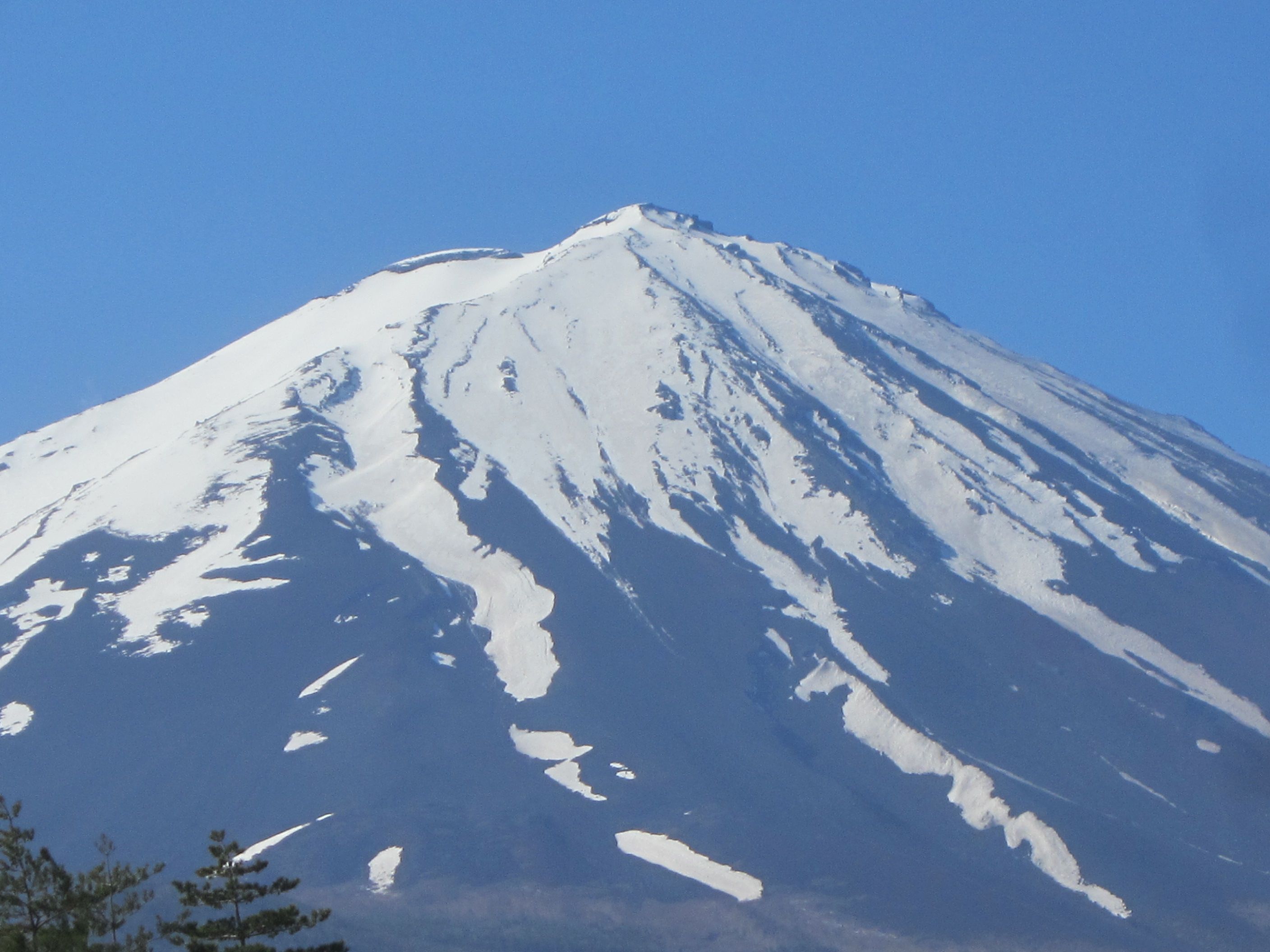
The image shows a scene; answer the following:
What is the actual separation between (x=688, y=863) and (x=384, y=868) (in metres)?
17.8

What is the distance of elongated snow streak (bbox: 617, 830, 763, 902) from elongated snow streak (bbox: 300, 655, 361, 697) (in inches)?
1059

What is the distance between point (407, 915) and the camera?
93.2 m

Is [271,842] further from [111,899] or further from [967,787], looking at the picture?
[111,899]

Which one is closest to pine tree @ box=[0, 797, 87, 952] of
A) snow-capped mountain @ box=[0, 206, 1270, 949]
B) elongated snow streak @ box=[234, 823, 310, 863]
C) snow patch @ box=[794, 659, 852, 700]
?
snow-capped mountain @ box=[0, 206, 1270, 949]

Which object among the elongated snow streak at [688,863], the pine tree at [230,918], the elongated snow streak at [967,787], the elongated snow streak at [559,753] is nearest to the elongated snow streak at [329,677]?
the elongated snow streak at [559,753]

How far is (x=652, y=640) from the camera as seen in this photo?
423 ft

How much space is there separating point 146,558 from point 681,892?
5559cm

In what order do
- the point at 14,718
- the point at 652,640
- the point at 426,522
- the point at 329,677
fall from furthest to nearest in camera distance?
the point at 426,522
the point at 652,640
the point at 329,677
the point at 14,718

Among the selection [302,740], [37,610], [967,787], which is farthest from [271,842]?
[967,787]

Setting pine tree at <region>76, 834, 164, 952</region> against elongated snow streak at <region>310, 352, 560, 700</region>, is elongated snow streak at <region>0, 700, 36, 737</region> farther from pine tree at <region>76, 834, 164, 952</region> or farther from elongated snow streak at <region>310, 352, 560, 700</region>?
pine tree at <region>76, 834, 164, 952</region>

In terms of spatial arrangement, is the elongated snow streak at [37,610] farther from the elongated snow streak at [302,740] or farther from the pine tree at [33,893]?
the pine tree at [33,893]

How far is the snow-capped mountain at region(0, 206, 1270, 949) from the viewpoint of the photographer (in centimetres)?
10200

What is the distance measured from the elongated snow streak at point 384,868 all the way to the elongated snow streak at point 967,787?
35229 millimetres

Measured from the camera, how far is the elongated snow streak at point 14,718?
114 m
